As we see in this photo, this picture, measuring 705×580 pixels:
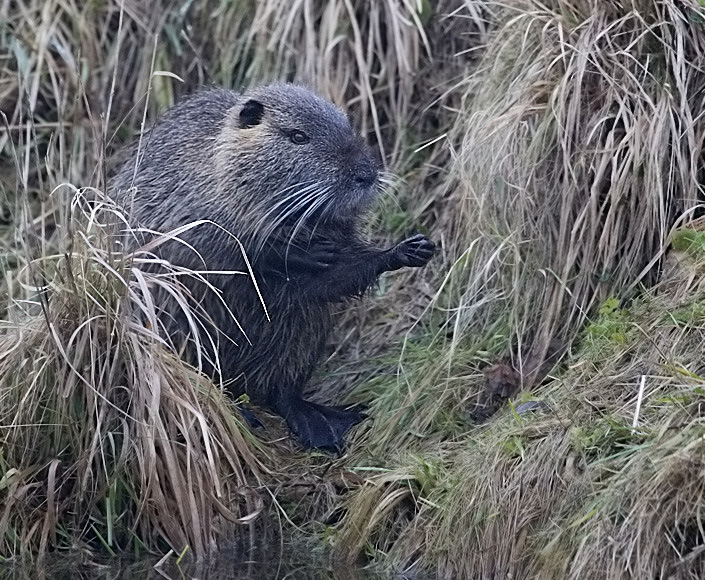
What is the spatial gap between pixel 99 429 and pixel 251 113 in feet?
5.32

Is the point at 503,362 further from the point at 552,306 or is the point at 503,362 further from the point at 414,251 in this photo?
the point at 414,251

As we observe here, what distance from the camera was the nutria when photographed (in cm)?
526

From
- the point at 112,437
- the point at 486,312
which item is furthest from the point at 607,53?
the point at 112,437

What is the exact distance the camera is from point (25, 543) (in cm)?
445

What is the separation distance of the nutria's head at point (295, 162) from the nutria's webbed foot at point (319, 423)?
798 millimetres

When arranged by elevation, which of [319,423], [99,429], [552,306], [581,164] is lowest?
[319,423]

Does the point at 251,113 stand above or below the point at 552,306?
above

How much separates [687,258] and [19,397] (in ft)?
8.17

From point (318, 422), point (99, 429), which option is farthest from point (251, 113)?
point (99, 429)

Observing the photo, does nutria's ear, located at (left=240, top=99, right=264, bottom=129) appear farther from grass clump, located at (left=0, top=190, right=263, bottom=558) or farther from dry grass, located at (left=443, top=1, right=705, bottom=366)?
grass clump, located at (left=0, top=190, right=263, bottom=558)

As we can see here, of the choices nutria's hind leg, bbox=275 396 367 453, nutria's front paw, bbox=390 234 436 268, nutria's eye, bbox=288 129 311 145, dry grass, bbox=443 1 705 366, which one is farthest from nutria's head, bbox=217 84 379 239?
nutria's hind leg, bbox=275 396 367 453

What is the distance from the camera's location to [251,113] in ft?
17.8

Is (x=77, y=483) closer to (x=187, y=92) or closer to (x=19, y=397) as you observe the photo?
(x=19, y=397)

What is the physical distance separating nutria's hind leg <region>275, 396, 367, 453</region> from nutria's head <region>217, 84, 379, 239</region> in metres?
0.80
